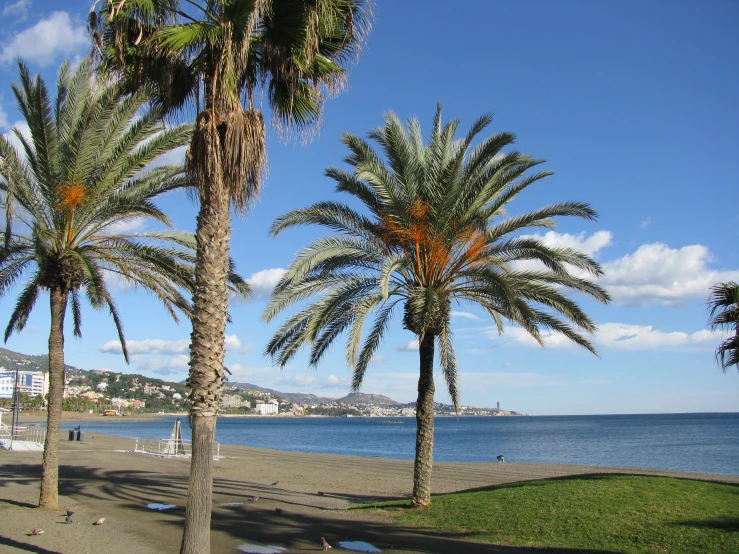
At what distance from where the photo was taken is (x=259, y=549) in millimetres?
9484

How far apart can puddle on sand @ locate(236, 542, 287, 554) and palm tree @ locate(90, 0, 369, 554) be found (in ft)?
8.86

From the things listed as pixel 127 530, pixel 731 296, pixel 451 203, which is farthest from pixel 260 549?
pixel 731 296

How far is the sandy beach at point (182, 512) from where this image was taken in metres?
9.62

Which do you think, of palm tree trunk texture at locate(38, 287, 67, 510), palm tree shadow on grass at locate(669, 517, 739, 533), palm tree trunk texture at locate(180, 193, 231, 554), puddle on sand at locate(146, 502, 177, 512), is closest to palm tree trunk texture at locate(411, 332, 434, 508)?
palm tree shadow on grass at locate(669, 517, 739, 533)

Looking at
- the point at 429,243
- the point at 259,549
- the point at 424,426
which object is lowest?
the point at 259,549

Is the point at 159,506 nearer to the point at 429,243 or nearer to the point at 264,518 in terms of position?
the point at 264,518

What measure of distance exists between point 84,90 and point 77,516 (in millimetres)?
7891

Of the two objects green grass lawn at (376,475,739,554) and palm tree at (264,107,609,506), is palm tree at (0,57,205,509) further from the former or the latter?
green grass lawn at (376,475,739,554)

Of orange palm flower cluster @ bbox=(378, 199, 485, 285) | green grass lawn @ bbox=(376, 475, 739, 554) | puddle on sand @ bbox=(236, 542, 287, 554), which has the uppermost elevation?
orange palm flower cluster @ bbox=(378, 199, 485, 285)

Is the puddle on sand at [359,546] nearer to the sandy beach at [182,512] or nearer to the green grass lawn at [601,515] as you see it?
the sandy beach at [182,512]

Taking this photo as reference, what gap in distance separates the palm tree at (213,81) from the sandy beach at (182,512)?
3652 millimetres

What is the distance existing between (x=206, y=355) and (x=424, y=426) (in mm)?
7097

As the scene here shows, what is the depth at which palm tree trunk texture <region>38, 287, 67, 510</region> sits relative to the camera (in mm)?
11609

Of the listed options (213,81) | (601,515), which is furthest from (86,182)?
(601,515)
